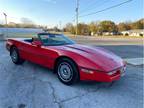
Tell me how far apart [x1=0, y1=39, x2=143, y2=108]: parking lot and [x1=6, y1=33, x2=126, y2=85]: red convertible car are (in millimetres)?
326

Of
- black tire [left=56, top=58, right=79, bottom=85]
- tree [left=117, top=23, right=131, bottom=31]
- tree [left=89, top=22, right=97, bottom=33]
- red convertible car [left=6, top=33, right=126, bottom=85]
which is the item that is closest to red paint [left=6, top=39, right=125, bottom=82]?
red convertible car [left=6, top=33, right=126, bottom=85]

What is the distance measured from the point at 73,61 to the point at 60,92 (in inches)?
29.1

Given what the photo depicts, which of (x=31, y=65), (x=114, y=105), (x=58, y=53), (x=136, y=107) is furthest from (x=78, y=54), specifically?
(x=31, y=65)

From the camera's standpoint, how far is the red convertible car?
11.0ft

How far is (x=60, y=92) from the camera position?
11.2ft

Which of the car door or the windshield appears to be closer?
the car door

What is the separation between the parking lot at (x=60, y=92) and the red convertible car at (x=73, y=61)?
0.33 meters

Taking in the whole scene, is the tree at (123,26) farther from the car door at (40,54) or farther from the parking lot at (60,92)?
A: the parking lot at (60,92)

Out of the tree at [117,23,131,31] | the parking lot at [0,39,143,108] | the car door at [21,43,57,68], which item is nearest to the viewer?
the parking lot at [0,39,143,108]

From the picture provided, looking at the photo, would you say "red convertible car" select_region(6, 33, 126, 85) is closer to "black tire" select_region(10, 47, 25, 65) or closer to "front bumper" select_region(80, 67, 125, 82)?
"front bumper" select_region(80, 67, 125, 82)

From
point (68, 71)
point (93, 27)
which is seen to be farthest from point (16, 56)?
point (93, 27)

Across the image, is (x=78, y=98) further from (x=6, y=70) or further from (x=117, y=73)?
(x=6, y=70)

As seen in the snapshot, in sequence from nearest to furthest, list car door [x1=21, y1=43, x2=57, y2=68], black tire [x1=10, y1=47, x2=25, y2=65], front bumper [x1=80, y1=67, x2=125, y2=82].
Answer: front bumper [x1=80, y1=67, x2=125, y2=82] < car door [x1=21, y1=43, x2=57, y2=68] < black tire [x1=10, y1=47, x2=25, y2=65]

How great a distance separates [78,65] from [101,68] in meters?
0.51
